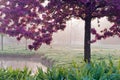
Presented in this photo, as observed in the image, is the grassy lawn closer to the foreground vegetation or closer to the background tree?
the background tree

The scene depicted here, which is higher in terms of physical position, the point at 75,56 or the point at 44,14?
the point at 44,14

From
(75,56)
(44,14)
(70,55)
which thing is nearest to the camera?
(44,14)

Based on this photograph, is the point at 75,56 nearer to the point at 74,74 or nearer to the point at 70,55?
the point at 70,55

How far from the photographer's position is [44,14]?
8.12 metres

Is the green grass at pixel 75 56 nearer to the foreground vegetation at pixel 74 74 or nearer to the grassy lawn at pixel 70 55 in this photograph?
the grassy lawn at pixel 70 55

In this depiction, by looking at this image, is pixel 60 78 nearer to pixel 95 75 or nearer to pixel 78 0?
pixel 95 75

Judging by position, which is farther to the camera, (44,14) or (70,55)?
(70,55)

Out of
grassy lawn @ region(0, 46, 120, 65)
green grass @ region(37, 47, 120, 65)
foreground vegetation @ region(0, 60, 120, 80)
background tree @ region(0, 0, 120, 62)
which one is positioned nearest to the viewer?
foreground vegetation @ region(0, 60, 120, 80)

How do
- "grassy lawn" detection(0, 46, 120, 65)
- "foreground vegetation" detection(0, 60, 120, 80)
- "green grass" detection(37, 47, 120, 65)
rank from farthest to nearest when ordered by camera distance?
"grassy lawn" detection(0, 46, 120, 65), "green grass" detection(37, 47, 120, 65), "foreground vegetation" detection(0, 60, 120, 80)

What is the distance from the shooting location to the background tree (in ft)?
24.6

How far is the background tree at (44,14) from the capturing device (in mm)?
7486

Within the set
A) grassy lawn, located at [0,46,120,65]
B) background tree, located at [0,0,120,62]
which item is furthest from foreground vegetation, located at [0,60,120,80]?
grassy lawn, located at [0,46,120,65]

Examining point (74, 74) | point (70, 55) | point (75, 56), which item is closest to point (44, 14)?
point (74, 74)

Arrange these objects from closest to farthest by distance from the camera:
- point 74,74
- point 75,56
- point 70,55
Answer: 1. point 74,74
2. point 75,56
3. point 70,55
